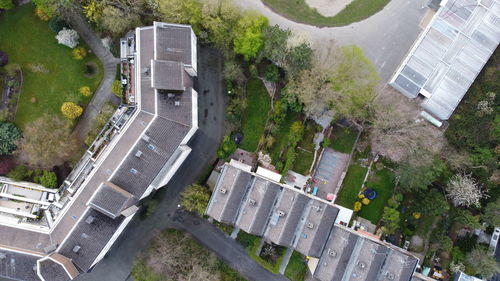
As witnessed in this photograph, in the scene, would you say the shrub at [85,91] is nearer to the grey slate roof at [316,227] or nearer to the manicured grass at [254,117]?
the manicured grass at [254,117]

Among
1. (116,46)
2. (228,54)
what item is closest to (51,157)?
(116,46)

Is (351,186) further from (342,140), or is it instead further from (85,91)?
(85,91)

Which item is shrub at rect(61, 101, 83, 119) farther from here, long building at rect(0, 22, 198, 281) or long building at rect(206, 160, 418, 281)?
long building at rect(206, 160, 418, 281)

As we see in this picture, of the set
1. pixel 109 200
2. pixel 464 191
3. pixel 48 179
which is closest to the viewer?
pixel 109 200

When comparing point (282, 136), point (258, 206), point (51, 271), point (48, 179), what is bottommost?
point (51, 271)

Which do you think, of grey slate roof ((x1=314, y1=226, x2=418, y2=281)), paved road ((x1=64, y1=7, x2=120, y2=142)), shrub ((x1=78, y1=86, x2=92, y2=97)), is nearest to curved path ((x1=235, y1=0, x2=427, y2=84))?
paved road ((x1=64, y1=7, x2=120, y2=142))

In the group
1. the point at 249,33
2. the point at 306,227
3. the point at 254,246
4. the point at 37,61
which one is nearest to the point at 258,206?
the point at 306,227
